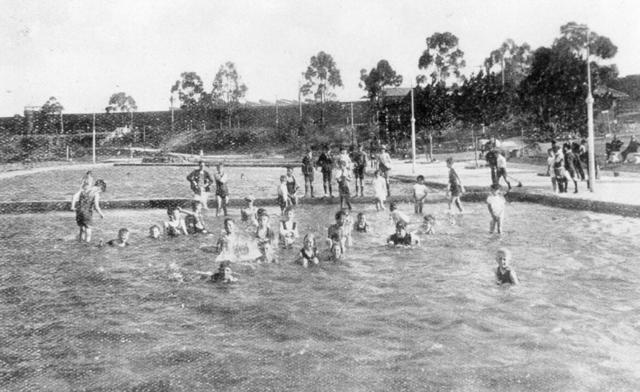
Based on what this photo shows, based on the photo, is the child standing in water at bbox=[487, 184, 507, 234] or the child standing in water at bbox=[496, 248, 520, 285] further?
the child standing in water at bbox=[487, 184, 507, 234]

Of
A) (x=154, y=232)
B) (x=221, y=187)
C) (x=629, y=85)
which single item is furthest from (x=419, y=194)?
(x=629, y=85)

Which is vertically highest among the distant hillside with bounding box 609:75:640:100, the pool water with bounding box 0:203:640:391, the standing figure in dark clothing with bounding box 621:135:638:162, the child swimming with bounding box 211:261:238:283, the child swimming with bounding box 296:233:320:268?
the distant hillside with bounding box 609:75:640:100

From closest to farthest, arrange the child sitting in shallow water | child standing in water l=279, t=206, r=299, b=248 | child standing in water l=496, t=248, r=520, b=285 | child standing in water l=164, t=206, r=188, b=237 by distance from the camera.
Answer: child standing in water l=496, t=248, r=520, b=285 < child standing in water l=279, t=206, r=299, b=248 < the child sitting in shallow water < child standing in water l=164, t=206, r=188, b=237

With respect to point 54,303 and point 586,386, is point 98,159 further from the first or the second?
point 586,386

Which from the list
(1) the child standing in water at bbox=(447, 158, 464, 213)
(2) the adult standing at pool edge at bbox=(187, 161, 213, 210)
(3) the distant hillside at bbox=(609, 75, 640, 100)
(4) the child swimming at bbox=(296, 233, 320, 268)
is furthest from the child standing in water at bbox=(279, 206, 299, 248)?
(3) the distant hillside at bbox=(609, 75, 640, 100)

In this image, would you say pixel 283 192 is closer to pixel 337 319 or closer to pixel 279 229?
pixel 279 229

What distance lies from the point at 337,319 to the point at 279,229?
639 cm

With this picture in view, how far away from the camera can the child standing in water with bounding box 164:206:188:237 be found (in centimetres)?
1634

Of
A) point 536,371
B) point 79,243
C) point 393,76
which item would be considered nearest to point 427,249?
point 536,371

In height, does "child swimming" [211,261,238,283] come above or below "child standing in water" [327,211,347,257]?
below

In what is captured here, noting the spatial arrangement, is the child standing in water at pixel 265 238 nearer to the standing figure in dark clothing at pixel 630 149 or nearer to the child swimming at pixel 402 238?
the child swimming at pixel 402 238

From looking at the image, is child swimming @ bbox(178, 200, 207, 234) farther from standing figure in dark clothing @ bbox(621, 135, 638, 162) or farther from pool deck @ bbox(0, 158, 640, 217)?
standing figure in dark clothing @ bbox(621, 135, 638, 162)

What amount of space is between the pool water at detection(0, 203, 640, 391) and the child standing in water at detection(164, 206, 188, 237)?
1504mm

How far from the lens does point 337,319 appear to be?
8891mm
